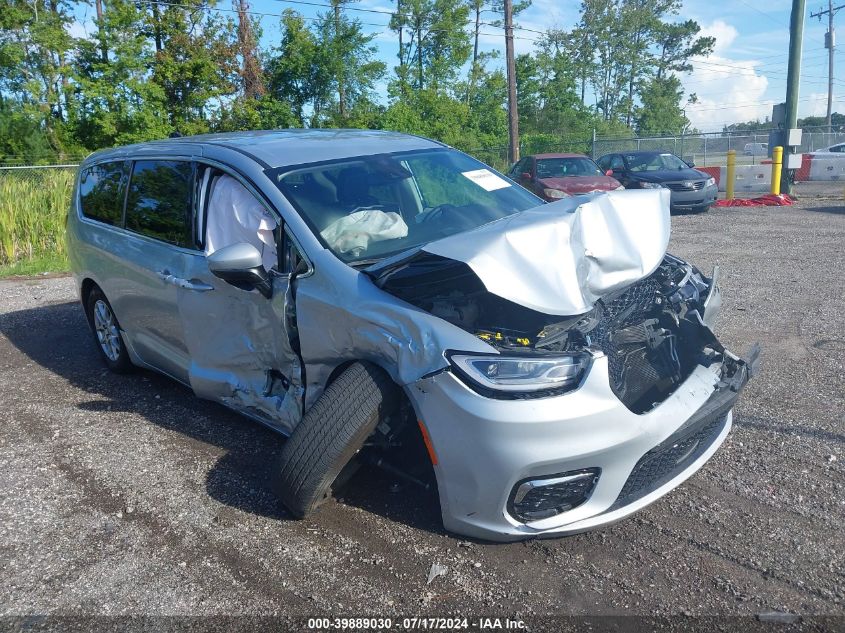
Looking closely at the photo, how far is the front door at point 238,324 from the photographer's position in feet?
12.6

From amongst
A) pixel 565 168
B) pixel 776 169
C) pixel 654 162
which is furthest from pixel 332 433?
pixel 776 169

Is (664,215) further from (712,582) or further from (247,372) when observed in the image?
(247,372)

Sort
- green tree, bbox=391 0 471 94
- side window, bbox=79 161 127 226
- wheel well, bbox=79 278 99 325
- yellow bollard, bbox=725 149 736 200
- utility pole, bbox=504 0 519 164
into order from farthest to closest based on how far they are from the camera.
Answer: green tree, bbox=391 0 471 94, utility pole, bbox=504 0 519 164, yellow bollard, bbox=725 149 736 200, wheel well, bbox=79 278 99 325, side window, bbox=79 161 127 226

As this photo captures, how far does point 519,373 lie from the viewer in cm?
293

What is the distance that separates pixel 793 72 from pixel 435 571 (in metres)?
19.7

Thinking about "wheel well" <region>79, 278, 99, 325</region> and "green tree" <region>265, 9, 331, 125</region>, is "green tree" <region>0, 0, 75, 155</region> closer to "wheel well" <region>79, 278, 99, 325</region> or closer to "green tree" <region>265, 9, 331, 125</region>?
"green tree" <region>265, 9, 331, 125</region>

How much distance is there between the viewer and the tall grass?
12719mm

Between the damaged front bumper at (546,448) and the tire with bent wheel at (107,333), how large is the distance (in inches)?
140

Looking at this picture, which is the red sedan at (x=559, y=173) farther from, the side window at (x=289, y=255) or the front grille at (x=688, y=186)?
the side window at (x=289, y=255)

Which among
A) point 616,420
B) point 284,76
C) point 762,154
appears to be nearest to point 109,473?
point 616,420

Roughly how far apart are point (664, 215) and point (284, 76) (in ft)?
108

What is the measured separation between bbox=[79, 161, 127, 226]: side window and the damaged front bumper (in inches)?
139

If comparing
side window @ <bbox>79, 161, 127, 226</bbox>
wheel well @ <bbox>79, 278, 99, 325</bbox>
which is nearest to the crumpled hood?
side window @ <bbox>79, 161, 127, 226</bbox>

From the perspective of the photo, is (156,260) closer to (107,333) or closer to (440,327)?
(107,333)
